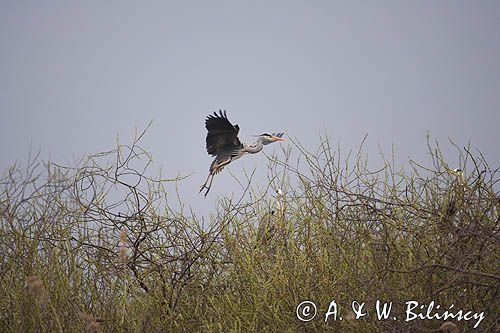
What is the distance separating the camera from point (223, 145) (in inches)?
290

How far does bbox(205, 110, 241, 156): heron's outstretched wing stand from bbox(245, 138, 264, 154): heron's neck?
151 mm

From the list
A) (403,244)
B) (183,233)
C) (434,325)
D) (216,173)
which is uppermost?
(216,173)

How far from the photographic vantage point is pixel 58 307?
4.24 metres

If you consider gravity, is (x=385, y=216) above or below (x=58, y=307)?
above

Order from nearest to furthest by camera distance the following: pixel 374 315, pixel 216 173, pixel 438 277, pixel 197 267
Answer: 1. pixel 374 315
2. pixel 438 277
3. pixel 197 267
4. pixel 216 173

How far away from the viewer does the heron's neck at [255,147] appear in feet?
24.5

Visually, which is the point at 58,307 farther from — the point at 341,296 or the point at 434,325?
the point at 434,325

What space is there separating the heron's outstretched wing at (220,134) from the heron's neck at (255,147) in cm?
15

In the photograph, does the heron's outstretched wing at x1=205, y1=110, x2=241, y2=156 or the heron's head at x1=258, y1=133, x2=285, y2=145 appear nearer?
the heron's outstretched wing at x1=205, y1=110, x2=241, y2=156

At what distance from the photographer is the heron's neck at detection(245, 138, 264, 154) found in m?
7.48

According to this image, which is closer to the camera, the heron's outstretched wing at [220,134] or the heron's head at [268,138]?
the heron's outstretched wing at [220,134]

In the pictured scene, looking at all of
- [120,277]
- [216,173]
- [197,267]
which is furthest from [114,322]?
[216,173]

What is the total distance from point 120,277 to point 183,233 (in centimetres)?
53

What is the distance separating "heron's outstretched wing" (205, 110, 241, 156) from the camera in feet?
23.1
